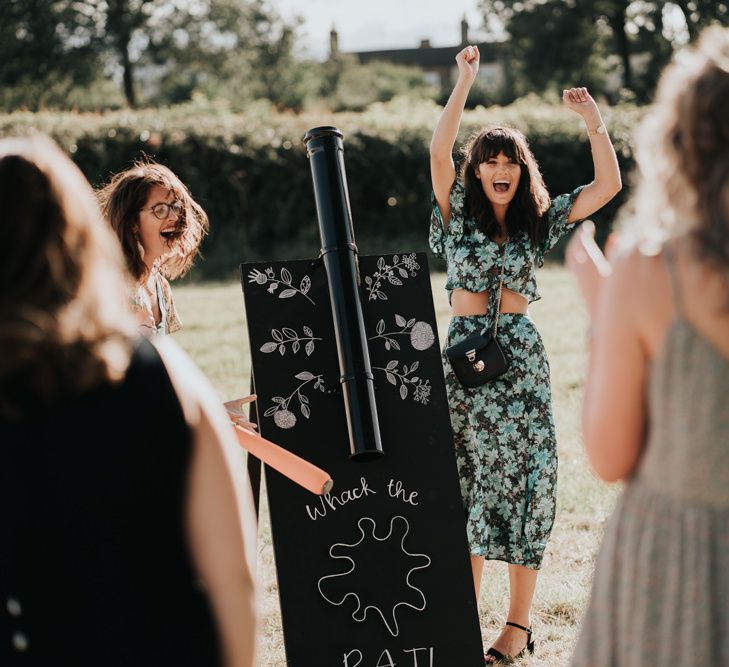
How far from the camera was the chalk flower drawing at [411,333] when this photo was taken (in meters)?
3.20

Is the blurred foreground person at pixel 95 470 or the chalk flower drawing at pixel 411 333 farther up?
the chalk flower drawing at pixel 411 333

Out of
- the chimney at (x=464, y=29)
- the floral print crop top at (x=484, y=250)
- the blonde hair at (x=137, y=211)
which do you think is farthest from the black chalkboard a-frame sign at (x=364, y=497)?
the chimney at (x=464, y=29)

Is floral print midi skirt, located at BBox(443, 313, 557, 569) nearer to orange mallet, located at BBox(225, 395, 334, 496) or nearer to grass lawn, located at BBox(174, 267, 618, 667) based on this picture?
grass lawn, located at BBox(174, 267, 618, 667)

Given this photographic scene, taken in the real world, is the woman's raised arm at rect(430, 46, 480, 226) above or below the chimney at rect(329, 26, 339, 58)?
below

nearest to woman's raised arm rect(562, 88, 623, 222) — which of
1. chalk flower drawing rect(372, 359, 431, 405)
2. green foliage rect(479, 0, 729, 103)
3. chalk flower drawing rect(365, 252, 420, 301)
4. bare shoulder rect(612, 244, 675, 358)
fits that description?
chalk flower drawing rect(365, 252, 420, 301)

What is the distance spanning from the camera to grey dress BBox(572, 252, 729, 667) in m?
1.49

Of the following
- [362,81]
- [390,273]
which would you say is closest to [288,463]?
[390,273]

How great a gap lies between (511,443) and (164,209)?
159 cm

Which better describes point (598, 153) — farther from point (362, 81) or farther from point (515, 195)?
point (362, 81)

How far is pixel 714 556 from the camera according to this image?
1.53m

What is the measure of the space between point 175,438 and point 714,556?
90 centimetres

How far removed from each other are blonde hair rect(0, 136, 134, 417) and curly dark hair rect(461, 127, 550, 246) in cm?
243

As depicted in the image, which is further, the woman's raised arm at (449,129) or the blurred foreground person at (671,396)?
the woman's raised arm at (449,129)

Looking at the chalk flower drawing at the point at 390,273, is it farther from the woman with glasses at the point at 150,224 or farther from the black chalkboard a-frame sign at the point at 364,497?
the woman with glasses at the point at 150,224
